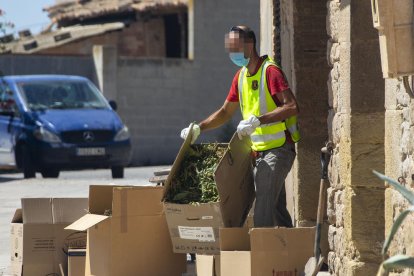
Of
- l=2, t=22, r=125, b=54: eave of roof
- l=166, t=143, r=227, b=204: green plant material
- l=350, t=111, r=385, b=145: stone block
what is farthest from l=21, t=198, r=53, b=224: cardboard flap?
l=2, t=22, r=125, b=54: eave of roof

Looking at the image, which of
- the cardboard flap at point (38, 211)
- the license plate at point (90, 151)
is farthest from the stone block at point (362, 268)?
the license plate at point (90, 151)

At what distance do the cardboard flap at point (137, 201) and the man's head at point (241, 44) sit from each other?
1.03 meters

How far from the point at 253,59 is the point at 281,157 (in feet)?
2.24

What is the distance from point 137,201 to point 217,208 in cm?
83

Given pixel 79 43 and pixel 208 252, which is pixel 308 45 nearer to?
pixel 208 252

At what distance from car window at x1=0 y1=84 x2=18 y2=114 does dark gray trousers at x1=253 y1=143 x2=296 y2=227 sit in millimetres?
13336

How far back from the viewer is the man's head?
9180 mm

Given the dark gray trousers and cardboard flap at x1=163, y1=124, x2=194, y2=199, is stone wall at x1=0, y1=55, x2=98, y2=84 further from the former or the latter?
the dark gray trousers

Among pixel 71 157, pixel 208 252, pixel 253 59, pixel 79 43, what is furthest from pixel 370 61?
pixel 79 43

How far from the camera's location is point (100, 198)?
969 centimetres

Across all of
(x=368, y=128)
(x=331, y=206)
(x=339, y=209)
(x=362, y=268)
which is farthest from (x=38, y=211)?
(x=368, y=128)

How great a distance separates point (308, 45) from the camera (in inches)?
421

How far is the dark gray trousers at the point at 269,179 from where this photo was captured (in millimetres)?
8984

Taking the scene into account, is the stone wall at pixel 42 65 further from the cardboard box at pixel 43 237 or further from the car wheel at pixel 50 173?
the cardboard box at pixel 43 237
